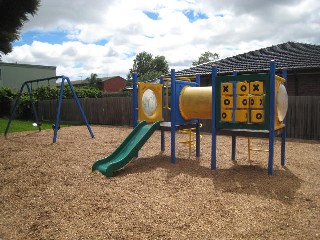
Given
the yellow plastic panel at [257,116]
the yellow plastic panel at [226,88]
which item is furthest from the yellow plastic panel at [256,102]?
the yellow plastic panel at [226,88]

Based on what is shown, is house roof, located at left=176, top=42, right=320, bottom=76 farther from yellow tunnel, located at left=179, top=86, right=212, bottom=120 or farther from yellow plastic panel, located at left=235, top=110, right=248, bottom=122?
yellow plastic panel, located at left=235, top=110, right=248, bottom=122

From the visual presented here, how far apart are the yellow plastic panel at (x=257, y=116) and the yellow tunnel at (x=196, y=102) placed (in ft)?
4.14

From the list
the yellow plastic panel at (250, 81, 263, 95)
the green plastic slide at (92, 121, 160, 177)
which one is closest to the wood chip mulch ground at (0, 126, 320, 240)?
the green plastic slide at (92, 121, 160, 177)

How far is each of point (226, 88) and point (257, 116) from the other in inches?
34.0

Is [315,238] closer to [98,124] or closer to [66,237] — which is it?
[66,237]

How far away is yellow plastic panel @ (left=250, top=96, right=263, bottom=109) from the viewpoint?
583 cm

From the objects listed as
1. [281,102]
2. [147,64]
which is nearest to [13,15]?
[281,102]

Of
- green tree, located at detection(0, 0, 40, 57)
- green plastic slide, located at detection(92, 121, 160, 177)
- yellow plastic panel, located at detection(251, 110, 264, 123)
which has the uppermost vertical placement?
green tree, located at detection(0, 0, 40, 57)

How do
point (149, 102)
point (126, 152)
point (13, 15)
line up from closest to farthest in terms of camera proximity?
point (126, 152) < point (149, 102) < point (13, 15)

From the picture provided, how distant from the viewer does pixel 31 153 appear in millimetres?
8500

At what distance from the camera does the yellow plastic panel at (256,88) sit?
5.80m

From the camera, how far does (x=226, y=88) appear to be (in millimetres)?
6188

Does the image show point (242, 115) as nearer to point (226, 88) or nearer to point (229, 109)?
point (229, 109)

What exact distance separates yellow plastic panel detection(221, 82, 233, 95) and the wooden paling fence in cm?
666
